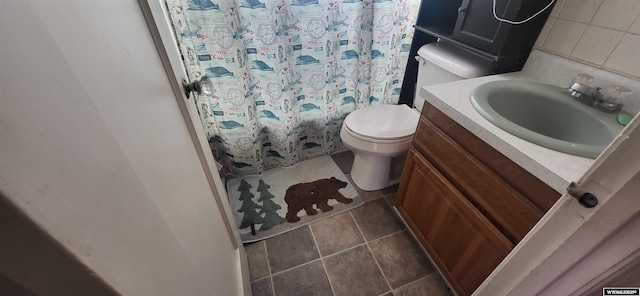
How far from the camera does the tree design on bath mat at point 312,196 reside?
60.5 inches

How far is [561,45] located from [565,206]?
101 centimetres

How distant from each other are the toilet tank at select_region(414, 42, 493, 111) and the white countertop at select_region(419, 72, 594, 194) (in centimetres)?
22

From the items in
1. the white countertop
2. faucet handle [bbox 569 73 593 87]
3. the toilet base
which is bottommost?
the toilet base

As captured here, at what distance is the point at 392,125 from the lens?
1471 mm

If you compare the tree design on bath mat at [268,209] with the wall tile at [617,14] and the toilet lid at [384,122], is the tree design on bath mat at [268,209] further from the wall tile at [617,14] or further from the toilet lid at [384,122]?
the wall tile at [617,14]

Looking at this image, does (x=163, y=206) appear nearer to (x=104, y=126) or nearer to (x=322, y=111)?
(x=104, y=126)

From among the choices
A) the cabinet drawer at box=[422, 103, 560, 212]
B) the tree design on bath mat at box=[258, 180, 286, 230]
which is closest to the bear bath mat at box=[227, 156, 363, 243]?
the tree design on bath mat at box=[258, 180, 286, 230]

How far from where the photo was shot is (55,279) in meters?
0.22

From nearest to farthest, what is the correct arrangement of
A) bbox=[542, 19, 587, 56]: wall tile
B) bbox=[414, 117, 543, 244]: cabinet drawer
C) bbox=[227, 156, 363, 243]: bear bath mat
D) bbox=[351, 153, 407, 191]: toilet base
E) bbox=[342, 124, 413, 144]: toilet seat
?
bbox=[414, 117, 543, 244]: cabinet drawer, bbox=[542, 19, 587, 56]: wall tile, bbox=[342, 124, 413, 144]: toilet seat, bbox=[227, 156, 363, 243]: bear bath mat, bbox=[351, 153, 407, 191]: toilet base

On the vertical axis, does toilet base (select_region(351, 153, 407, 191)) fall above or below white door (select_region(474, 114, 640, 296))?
below

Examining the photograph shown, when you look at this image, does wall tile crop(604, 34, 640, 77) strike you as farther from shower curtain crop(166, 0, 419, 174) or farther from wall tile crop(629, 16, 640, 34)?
shower curtain crop(166, 0, 419, 174)

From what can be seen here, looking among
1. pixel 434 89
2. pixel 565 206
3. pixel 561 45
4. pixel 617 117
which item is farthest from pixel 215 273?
pixel 561 45

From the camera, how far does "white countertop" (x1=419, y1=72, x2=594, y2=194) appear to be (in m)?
0.64

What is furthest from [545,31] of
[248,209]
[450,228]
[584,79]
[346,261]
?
[248,209]
